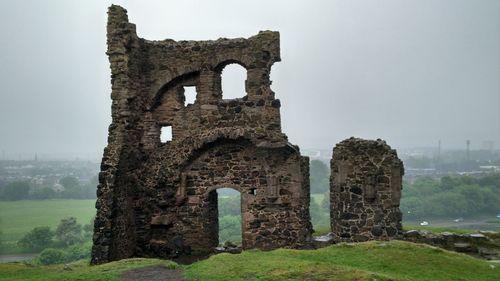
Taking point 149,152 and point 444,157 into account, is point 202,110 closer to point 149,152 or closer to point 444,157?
point 149,152

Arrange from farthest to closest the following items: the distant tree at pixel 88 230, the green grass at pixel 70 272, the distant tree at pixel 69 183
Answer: the distant tree at pixel 69 183 < the distant tree at pixel 88 230 < the green grass at pixel 70 272

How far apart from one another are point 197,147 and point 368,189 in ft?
18.3

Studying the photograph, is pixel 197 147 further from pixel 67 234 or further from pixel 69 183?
pixel 69 183

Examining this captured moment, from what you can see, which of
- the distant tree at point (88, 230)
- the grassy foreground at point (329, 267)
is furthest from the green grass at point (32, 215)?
the grassy foreground at point (329, 267)

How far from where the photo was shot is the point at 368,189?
14836mm

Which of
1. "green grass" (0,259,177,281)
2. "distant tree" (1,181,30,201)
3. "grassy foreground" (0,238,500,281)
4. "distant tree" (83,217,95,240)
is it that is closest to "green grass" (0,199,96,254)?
"distant tree" (1,181,30,201)

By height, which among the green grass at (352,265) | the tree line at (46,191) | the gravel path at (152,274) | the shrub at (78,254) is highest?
the tree line at (46,191)

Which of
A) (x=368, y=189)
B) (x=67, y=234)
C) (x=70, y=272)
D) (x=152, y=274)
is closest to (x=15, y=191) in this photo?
(x=67, y=234)

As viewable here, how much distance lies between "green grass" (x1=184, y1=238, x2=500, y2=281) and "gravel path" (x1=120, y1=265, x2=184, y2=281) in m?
0.30

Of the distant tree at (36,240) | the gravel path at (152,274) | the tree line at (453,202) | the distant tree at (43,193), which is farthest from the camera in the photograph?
the distant tree at (43,193)

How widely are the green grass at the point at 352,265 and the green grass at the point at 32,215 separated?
42.3m

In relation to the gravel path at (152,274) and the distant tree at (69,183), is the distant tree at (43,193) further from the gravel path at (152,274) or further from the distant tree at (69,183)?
the gravel path at (152,274)

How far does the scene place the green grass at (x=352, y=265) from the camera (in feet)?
31.6

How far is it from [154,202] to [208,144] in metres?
2.68
